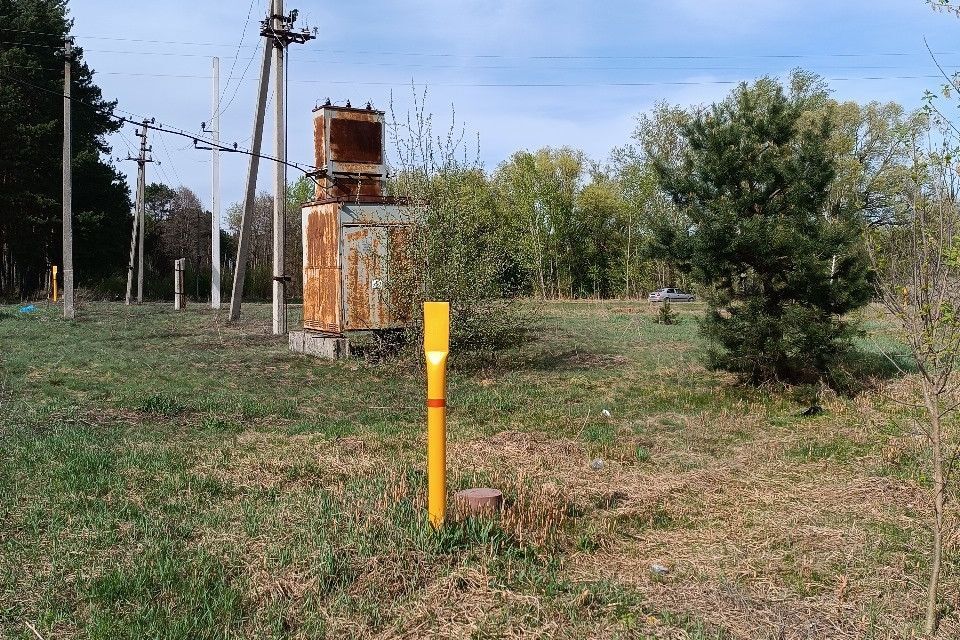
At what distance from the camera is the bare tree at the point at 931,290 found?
142 inches

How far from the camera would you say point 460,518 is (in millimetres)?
→ 4434

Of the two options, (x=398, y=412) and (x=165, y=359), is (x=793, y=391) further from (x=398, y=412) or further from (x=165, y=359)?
(x=165, y=359)

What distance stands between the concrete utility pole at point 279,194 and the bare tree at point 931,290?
1491 cm

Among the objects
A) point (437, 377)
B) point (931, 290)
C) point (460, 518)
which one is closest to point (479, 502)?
point (460, 518)

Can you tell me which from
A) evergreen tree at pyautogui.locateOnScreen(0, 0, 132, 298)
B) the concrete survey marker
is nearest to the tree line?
evergreen tree at pyautogui.locateOnScreen(0, 0, 132, 298)

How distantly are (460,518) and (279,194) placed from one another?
1472 cm

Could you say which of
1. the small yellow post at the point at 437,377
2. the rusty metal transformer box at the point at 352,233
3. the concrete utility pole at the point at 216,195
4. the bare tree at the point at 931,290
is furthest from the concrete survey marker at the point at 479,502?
the concrete utility pole at the point at 216,195

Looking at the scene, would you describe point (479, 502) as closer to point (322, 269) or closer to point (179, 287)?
point (322, 269)

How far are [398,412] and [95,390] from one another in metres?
3.91

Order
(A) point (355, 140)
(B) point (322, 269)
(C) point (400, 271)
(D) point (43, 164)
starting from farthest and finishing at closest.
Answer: (D) point (43, 164) → (A) point (355, 140) → (B) point (322, 269) → (C) point (400, 271)

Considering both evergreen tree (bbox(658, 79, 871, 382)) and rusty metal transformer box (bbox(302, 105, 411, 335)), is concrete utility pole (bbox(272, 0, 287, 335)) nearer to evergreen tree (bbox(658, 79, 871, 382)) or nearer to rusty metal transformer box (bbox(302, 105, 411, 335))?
→ rusty metal transformer box (bbox(302, 105, 411, 335))

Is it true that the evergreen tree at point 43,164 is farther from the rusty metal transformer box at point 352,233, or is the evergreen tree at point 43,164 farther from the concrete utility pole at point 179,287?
the rusty metal transformer box at point 352,233

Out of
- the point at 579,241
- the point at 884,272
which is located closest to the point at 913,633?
the point at 884,272

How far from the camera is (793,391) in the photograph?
9.80 m
